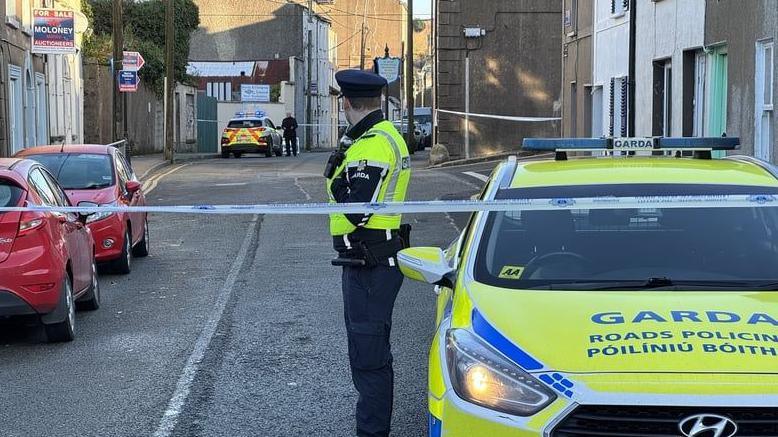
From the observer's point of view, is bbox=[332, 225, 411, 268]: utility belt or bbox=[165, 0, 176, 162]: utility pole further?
bbox=[165, 0, 176, 162]: utility pole

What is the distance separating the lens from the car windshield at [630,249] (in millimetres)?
4805

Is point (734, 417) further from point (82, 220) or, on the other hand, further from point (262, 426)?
point (82, 220)

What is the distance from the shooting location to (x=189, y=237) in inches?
631

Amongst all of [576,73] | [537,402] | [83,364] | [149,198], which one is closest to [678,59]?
[576,73]

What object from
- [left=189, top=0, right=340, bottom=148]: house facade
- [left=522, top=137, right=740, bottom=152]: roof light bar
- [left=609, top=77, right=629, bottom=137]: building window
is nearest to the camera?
[left=522, top=137, right=740, bottom=152]: roof light bar

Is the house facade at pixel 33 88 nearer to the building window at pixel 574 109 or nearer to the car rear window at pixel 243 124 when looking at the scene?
the car rear window at pixel 243 124

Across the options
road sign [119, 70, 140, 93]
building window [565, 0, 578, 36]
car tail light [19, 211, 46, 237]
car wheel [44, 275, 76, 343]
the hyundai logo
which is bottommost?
car wheel [44, 275, 76, 343]

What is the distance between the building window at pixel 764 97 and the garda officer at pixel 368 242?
31.8ft

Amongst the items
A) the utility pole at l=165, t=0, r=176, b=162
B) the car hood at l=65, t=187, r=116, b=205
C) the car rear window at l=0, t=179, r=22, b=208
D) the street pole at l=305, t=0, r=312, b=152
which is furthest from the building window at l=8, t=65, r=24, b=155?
the street pole at l=305, t=0, r=312, b=152

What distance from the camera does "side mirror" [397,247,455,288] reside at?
16.5 ft

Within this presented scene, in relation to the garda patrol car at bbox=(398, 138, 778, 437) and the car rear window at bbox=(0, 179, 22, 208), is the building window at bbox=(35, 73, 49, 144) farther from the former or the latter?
the garda patrol car at bbox=(398, 138, 778, 437)

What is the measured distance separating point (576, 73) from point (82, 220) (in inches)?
722

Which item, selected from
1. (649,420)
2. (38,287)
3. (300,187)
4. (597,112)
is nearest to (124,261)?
(38,287)

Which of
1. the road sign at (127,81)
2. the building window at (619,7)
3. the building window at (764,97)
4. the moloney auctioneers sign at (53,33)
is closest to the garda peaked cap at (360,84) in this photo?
the building window at (764,97)
